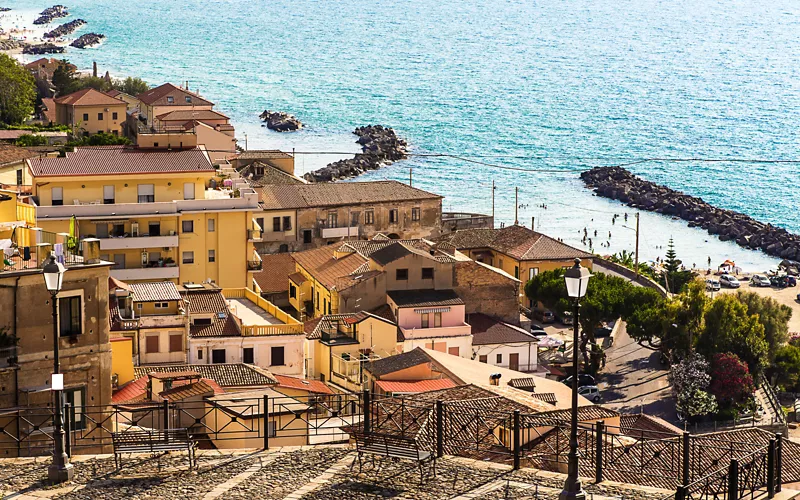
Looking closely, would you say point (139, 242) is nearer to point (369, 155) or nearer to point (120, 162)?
point (120, 162)

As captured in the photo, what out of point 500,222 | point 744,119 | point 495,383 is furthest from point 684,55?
point 495,383

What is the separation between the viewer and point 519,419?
16.7m

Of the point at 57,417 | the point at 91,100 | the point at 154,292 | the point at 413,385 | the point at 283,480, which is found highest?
the point at 91,100

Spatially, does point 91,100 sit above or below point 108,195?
above

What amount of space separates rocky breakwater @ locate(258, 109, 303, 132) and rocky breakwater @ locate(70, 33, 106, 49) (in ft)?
181

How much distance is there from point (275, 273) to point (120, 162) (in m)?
6.66

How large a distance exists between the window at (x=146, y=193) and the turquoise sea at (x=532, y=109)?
97.8 feet

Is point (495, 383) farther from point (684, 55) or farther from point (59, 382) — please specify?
point (684, 55)

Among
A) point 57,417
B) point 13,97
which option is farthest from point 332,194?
point 57,417

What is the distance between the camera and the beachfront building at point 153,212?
4081cm

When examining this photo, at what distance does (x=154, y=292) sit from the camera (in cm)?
3188

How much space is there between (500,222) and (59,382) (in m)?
56.7

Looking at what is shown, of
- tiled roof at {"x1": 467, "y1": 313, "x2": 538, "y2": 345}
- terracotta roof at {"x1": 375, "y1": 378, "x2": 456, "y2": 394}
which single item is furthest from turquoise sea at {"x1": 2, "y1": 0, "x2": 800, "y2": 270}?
terracotta roof at {"x1": 375, "y1": 378, "x2": 456, "y2": 394}

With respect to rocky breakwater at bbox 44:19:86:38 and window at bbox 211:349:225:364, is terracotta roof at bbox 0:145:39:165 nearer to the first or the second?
window at bbox 211:349:225:364
